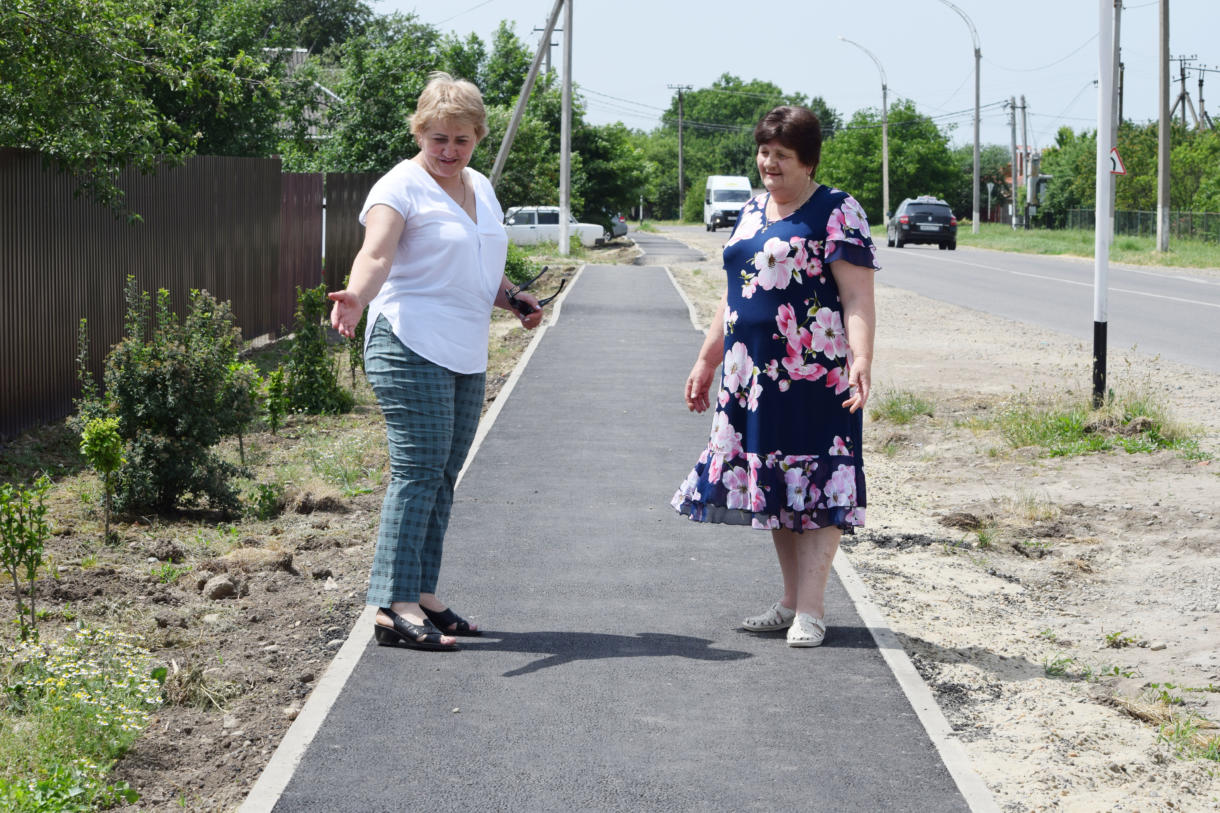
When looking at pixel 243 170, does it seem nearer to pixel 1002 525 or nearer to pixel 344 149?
pixel 1002 525

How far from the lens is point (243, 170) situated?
1460 cm

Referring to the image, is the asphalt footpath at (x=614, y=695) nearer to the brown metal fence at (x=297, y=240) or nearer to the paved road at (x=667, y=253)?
the brown metal fence at (x=297, y=240)

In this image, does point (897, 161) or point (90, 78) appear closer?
point (90, 78)

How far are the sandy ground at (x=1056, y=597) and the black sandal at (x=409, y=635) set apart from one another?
1700 mm

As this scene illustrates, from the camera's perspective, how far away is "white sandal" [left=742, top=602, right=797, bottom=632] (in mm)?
5402

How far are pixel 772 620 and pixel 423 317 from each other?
1727 mm

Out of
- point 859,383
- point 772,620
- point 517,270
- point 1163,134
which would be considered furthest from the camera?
point 1163,134

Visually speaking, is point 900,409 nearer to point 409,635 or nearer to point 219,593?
point 219,593

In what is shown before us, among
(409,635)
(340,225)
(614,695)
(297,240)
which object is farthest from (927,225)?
(614,695)

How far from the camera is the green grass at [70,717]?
145 inches

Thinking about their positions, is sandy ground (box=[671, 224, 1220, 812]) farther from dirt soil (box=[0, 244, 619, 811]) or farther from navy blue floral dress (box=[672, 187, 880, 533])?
dirt soil (box=[0, 244, 619, 811])

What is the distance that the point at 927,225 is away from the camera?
4534 cm

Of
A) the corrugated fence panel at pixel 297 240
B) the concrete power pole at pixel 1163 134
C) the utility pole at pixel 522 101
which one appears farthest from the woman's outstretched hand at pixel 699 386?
the concrete power pole at pixel 1163 134

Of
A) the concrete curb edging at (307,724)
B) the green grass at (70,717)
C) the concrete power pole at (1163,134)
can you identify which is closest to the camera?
the green grass at (70,717)
